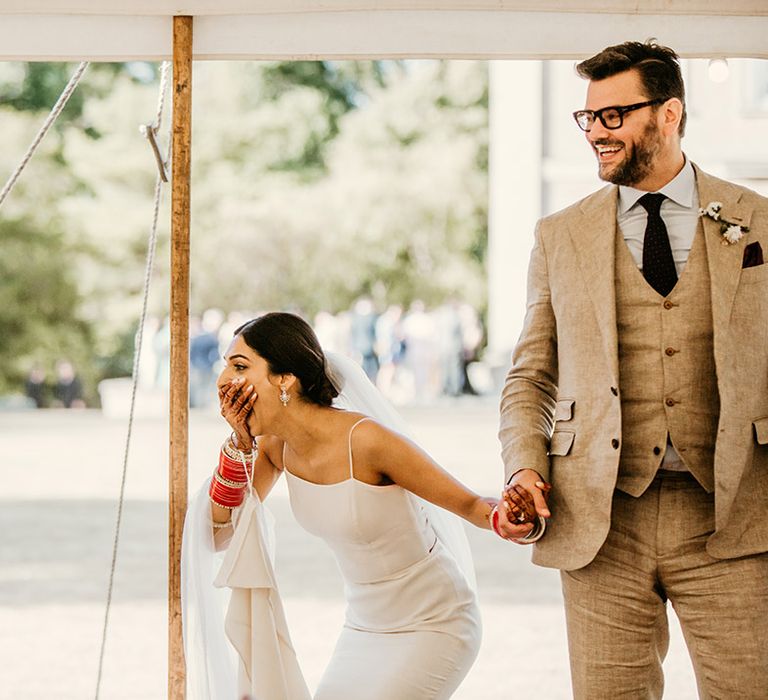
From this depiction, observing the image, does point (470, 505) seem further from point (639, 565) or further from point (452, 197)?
point (452, 197)

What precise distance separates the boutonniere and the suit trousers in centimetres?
56

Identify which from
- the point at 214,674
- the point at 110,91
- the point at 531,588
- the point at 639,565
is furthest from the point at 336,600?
the point at 110,91

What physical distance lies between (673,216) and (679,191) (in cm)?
6

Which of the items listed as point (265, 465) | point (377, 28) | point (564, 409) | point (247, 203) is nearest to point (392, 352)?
point (247, 203)

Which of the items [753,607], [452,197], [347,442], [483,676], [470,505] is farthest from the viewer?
[452,197]

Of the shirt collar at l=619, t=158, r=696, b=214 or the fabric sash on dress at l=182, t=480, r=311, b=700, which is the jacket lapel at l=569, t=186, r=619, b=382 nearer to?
the shirt collar at l=619, t=158, r=696, b=214

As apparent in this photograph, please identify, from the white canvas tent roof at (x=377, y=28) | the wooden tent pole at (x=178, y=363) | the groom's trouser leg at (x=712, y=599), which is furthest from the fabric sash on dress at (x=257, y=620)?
the white canvas tent roof at (x=377, y=28)

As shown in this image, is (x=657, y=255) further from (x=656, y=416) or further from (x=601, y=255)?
(x=656, y=416)

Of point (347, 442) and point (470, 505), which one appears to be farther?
point (347, 442)

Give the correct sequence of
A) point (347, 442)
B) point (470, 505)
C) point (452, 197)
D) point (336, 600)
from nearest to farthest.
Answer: point (470, 505), point (347, 442), point (336, 600), point (452, 197)

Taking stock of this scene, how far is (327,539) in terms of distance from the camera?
13.0ft

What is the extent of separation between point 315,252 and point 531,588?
21491 millimetres

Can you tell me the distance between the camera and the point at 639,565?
290 cm

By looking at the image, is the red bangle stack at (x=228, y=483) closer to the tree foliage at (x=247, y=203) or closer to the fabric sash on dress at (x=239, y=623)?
the fabric sash on dress at (x=239, y=623)
